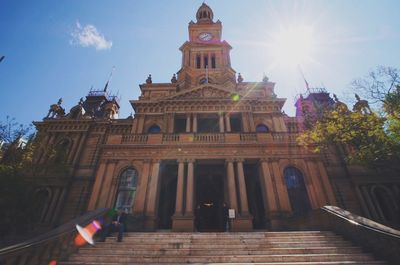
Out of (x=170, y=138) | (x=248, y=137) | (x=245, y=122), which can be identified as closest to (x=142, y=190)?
(x=170, y=138)

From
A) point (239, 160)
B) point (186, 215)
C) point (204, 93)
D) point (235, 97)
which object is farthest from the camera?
point (204, 93)

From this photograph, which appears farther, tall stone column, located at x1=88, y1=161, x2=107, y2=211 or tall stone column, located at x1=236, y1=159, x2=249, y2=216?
tall stone column, located at x1=88, y1=161, x2=107, y2=211

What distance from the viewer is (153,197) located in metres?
14.9

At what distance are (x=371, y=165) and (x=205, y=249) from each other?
11516 millimetres

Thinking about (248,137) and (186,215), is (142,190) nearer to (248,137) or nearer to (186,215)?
(186,215)

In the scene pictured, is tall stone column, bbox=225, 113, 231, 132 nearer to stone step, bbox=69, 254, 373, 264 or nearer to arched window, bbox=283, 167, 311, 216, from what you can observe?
arched window, bbox=283, 167, 311, 216

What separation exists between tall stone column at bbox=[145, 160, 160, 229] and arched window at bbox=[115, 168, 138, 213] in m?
1.64

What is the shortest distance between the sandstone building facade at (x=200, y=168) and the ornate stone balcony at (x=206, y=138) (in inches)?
3.3

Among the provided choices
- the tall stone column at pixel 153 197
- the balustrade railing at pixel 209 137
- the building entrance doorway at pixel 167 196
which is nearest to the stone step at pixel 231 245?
the tall stone column at pixel 153 197

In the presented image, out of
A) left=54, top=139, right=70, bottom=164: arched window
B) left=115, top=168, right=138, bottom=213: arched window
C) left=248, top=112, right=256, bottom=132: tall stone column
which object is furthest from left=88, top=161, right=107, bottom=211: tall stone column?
left=248, top=112, right=256, bottom=132: tall stone column

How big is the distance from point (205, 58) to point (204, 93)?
11.3 m

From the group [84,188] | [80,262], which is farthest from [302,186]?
[84,188]

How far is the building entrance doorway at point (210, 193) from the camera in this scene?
1822cm

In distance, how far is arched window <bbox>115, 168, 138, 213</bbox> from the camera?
1552 centimetres
